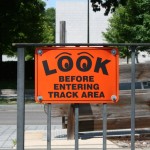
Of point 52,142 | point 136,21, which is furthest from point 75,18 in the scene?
point 52,142

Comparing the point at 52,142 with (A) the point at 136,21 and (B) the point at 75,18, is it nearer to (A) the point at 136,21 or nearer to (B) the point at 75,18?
(A) the point at 136,21

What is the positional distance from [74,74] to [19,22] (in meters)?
29.8

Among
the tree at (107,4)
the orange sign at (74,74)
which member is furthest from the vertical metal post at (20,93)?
the tree at (107,4)

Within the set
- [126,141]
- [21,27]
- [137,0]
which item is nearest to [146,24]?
[137,0]

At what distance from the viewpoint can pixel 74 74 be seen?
478 centimetres

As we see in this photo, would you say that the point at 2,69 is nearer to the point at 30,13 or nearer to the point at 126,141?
the point at 30,13

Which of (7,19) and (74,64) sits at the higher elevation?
(7,19)

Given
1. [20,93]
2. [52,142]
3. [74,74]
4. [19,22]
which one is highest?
[19,22]

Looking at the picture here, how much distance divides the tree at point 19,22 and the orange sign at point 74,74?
2282cm

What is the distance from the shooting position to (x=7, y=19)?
31.0 m

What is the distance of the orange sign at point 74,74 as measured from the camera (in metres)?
4.79

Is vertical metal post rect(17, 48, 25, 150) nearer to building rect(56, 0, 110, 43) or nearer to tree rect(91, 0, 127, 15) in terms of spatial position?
tree rect(91, 0, 127, 15)

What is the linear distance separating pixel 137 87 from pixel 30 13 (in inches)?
1176

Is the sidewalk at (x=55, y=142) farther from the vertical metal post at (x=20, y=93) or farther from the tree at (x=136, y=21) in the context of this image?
the tree at (x=136, y=21)
